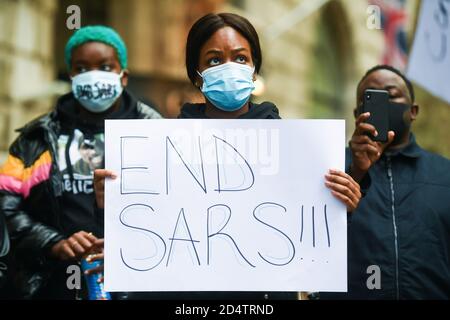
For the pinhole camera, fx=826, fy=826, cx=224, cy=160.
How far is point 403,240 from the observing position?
329 centimetres

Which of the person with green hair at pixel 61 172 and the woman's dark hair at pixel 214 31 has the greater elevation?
the woman's dark hair at pixel 214 31

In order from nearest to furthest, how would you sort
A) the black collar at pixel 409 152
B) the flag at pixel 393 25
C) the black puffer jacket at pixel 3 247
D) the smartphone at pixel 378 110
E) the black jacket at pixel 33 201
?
the smartphone at pixel 378 110 < the black puffer jacket at pixel 3 247 < the black jacket at pixel 33 201 < the black collar at pixel 409 152 < the flag at pixel 393 25

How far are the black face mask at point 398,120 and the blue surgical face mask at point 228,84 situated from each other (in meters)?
0.85

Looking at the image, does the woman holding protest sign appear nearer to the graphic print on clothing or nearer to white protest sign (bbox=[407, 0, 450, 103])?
the graphic print on clothing

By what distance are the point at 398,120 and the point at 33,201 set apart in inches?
60.7

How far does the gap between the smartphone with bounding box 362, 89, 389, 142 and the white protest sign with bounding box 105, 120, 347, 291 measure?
7.1 inches

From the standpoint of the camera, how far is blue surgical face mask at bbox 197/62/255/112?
2.84 m

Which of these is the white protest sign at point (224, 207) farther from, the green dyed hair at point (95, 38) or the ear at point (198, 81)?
the green dyed hair at point (95, 38)

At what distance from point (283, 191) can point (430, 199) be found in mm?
830

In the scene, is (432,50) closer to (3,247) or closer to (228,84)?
(228,84)

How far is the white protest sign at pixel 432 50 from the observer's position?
13.8 feet

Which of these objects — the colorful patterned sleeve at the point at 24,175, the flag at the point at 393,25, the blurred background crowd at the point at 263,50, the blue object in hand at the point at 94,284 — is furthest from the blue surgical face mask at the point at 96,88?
the flag at the point at 393,25

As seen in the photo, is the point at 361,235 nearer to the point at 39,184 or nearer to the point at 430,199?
the point at 430,199

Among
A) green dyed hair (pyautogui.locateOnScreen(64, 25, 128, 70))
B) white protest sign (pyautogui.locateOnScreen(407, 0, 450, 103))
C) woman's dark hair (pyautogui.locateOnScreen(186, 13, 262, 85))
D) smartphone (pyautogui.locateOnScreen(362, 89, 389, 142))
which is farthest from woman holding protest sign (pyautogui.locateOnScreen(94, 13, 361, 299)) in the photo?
white protest sign (pyautogui.locateOnScreen(407, 0, 450, 103))
